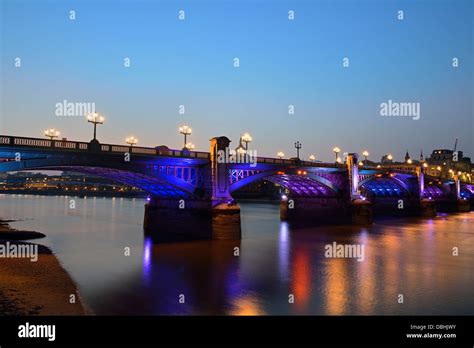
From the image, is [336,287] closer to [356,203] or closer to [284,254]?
[284,254]

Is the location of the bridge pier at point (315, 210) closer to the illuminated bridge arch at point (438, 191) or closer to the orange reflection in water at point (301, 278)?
the orange reflection in water at point (301, 278)

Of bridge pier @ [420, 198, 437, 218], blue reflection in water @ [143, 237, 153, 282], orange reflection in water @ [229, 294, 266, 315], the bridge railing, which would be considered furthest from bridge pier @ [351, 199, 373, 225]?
orange reflection in water @ [229, 294, 266, 315]

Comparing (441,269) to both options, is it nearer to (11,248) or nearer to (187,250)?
(187,250)

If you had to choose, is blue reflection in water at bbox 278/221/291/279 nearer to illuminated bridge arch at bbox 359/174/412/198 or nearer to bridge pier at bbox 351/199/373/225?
bridge pier at bbox 351/199/373/225

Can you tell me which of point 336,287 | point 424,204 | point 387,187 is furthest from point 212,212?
point 424,204

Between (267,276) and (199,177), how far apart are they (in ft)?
55.1

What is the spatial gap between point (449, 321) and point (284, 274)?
10.6 meters

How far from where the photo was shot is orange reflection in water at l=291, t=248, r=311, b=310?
1886 cm

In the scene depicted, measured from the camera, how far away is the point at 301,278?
23.8 meters

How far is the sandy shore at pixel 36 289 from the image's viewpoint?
1525cm

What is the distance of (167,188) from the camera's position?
39.2 meters
